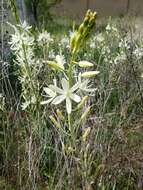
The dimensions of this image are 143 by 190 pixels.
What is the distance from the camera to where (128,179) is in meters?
3.04

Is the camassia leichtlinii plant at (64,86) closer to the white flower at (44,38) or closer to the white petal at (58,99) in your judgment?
the white petal at (58,99)

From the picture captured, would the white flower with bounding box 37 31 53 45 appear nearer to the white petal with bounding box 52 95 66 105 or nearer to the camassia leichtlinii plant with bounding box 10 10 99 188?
the camassia leichtlinii plant with bounding box 10 10 99 188

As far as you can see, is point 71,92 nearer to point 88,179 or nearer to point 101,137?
point 88,179

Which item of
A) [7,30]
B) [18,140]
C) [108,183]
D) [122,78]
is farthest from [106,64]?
[108,183]

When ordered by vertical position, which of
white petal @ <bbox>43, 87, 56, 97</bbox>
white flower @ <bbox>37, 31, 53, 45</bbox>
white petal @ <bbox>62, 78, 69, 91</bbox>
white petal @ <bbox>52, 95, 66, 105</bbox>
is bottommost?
white petal @ <bbox>52, 95, 66, 105</bbox>

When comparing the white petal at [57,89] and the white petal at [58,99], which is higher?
the white petal at [57,89]

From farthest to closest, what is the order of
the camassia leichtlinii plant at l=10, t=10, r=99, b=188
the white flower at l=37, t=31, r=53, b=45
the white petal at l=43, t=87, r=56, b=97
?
the white flower at l=37, t=31, r=53, b=45, the white petal at l=43, t=87, r=56, b=97, the camassia leichtlinii plant at l=10, t=10, r=99, b=188

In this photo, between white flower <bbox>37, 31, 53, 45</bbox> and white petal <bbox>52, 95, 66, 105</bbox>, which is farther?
white flower <bbox>37, 31, 53, 45</bbox>

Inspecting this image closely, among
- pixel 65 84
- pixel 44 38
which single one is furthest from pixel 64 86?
pixel 44 38

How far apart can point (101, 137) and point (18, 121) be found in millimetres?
582

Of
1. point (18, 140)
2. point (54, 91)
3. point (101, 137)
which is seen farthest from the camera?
point (18, 140)

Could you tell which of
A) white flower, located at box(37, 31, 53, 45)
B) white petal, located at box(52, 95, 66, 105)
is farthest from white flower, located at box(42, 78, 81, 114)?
white flower, located at box(37, 31, 53, 45)

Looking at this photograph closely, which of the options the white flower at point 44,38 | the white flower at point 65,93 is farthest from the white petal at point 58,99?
the white flower at point 44,38

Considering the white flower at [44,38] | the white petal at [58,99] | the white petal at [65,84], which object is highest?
the white flower at [44,38]
